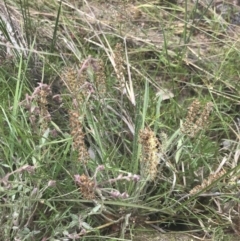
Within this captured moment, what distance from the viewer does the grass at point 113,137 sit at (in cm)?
138

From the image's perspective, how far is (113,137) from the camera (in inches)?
64.7

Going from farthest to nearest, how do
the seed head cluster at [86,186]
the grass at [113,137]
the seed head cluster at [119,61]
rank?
the seed head cluster at [119,61] → the grass at [113,137] → the seed head cluster at [86,186]

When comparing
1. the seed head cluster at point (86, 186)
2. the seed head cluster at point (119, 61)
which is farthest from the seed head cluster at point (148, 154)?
the seed head cluster at point (119, 61)

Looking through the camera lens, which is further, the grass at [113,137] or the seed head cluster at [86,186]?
the grass at [113,137]

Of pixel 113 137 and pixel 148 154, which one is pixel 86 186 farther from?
pixel 113 137

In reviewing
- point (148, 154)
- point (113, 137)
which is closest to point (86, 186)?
point (148, 154)

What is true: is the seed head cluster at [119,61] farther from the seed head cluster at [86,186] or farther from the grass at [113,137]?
the seed head cluster at [86,186]

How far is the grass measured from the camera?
4.51 ft

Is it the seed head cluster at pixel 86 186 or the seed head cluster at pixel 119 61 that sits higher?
the seed head cluster at pixel 119 61

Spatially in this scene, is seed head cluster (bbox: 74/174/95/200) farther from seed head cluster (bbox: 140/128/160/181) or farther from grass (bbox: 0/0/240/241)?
seed head cluster (bbox: 140/128/160/181)

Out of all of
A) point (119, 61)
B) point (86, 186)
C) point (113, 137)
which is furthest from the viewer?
point (113, 137)

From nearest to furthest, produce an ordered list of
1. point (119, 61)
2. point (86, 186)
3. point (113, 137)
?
point (86, 186)
point (119, 61)
point (113, 137)

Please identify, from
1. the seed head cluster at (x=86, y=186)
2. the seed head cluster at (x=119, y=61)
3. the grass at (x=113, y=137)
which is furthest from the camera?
the seed head cluster at (x=119, y=61)

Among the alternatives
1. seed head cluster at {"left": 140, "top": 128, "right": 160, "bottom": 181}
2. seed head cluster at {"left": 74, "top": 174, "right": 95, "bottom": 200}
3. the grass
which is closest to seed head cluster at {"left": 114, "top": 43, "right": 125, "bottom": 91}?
the grass
